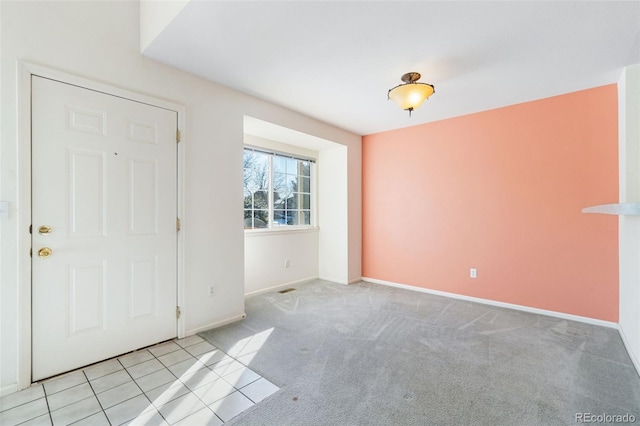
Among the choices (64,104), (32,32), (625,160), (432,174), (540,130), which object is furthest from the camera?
(432,174)

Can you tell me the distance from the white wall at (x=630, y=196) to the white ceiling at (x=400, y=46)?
0.88ft

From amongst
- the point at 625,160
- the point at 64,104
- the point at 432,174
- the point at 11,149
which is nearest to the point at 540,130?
the point at 625,160

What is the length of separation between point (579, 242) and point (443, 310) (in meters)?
1.63

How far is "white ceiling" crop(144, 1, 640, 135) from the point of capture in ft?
6.22

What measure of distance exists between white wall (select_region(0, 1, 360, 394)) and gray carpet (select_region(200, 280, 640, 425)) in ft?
2.18

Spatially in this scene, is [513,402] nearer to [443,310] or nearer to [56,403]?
[443,310]

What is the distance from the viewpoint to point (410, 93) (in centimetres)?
259

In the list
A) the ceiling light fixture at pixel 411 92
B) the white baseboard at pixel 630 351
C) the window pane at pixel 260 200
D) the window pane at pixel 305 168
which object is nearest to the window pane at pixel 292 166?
the window pane at pixel 305 168

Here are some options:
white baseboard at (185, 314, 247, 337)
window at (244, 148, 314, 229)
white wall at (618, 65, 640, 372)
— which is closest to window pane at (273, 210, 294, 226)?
window at (244, 148, 314, 229)

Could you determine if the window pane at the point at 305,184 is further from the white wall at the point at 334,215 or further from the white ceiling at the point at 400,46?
the white ceiling at the point at 400,46

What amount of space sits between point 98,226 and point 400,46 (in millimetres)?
2767

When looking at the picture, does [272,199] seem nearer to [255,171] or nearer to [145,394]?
[255,171]

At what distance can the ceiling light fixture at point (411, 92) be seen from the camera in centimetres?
255

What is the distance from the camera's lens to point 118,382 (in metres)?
1.97
